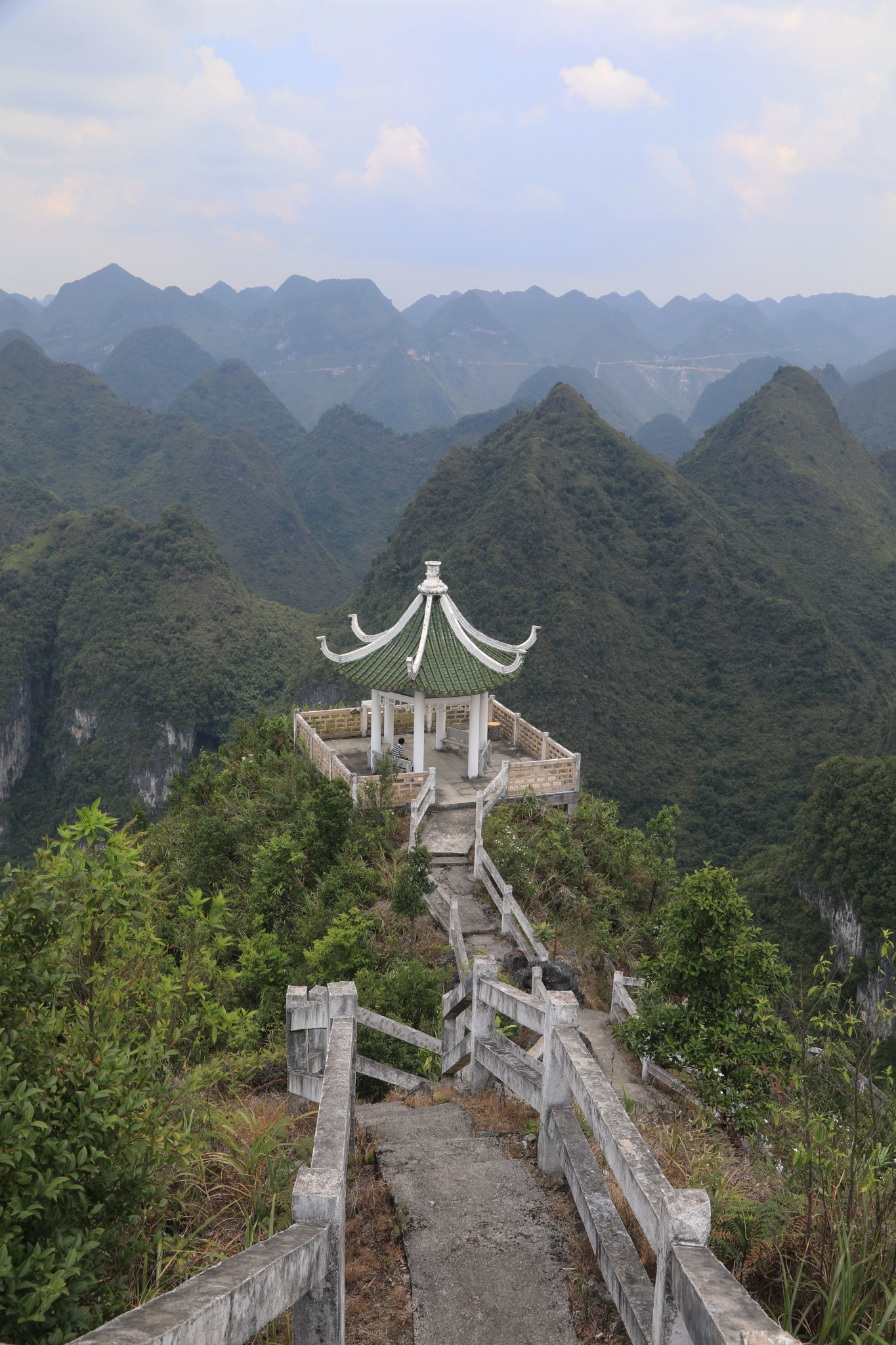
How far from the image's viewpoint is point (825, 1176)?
3973 mm

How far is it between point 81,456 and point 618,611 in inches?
4128

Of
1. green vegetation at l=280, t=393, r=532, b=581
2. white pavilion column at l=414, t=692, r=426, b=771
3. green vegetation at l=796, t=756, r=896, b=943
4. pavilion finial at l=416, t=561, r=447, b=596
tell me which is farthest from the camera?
green vegetation at l=280, t=393, r=532, b=581

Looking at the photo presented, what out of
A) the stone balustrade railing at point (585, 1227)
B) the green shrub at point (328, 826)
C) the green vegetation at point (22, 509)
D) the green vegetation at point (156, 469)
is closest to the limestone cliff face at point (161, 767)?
the green vegetation at point (22, 509)

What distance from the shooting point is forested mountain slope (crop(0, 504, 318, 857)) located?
65.6 m

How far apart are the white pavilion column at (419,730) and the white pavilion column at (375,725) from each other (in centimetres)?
109

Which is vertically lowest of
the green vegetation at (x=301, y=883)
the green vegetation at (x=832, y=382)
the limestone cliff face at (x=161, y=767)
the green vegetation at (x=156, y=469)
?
the limestone cliff face at (x=161, y=767)

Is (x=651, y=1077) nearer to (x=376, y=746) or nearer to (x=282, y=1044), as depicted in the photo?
(x=282, y=1044)

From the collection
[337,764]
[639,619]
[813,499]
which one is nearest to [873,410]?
[813,499]

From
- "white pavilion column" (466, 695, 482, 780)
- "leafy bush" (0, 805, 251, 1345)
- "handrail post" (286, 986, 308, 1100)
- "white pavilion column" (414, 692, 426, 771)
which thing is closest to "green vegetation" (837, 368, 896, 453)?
"white pavilion column" (466, 695, 482, 780)

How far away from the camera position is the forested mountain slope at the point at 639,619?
2219 inches

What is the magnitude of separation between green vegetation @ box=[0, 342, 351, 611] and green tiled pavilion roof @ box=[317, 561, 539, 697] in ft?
343

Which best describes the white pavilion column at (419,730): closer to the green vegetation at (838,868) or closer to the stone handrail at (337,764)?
the stone handrail at (337,764)

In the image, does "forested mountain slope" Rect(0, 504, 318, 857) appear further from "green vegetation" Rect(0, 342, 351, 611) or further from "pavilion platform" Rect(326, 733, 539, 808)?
"green vegetation" Rect(0, 342, 351, 611)

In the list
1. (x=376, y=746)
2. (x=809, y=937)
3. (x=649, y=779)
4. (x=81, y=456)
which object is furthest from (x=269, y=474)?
(x=376, y=746)
